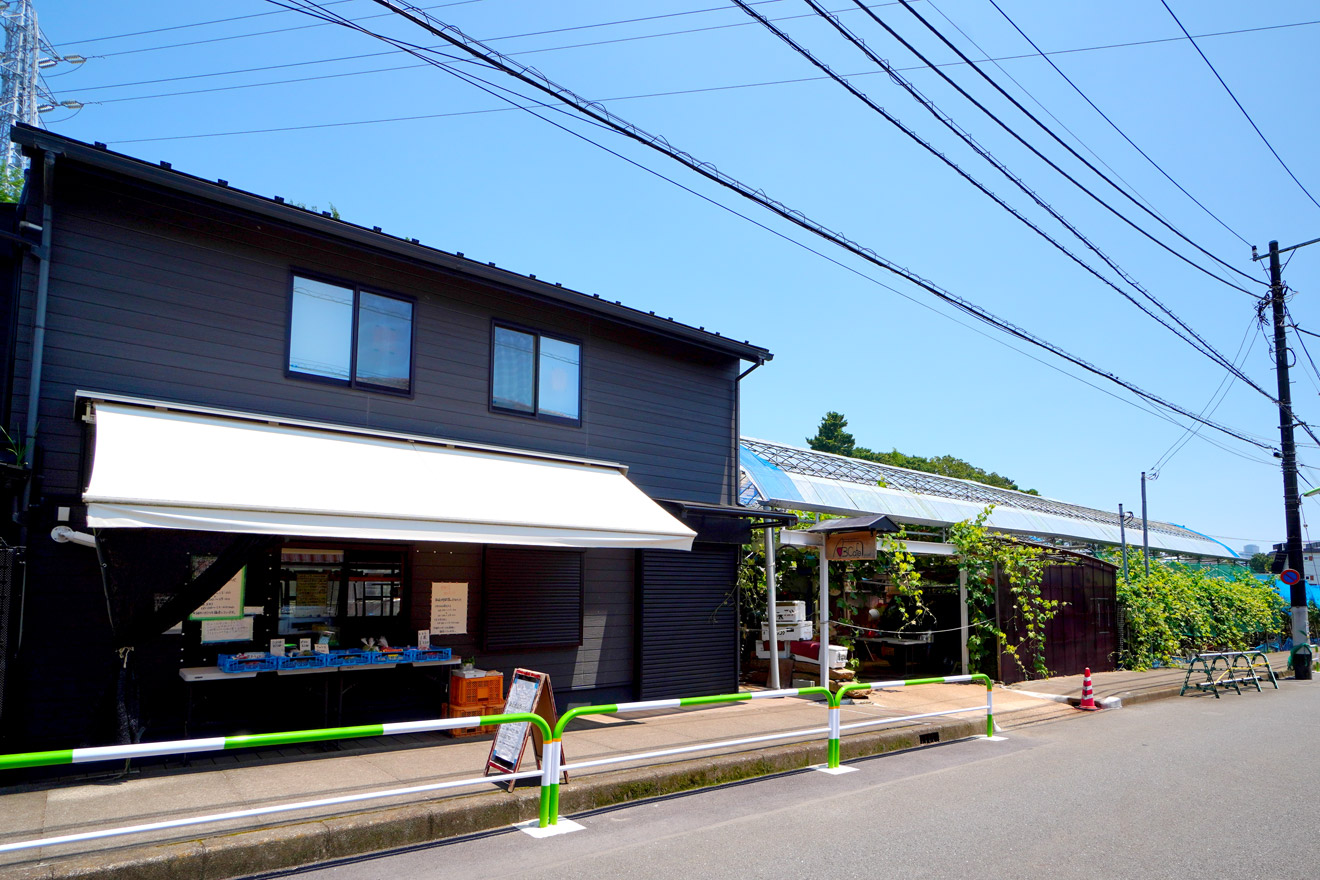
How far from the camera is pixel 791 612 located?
1509cm

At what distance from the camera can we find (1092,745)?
11.1 meters

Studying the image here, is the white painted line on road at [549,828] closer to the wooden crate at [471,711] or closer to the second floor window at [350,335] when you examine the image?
the wooden crate at [471,711]

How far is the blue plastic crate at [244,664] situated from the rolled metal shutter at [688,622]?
17.1 feet

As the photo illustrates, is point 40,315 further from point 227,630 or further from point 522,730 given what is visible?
point 522,730

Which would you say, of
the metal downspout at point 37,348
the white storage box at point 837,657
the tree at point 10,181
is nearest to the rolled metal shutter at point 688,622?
the white storage box at point 837,657

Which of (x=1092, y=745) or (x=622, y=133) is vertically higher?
(x=622, y=133)

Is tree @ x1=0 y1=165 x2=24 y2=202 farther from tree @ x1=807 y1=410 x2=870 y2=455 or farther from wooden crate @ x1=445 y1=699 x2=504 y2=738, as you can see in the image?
tree @ x1=807 y1=410 x2=870 y2=455

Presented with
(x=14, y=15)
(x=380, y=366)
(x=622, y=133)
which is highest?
(x=14, y=15)

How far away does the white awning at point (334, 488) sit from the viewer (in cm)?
725

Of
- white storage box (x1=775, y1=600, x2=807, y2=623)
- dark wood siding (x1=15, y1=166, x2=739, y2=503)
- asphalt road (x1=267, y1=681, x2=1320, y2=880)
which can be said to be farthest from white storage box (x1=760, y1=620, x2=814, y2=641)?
asphalt road (x1=267, y1=681, x2=1320, y2=880)

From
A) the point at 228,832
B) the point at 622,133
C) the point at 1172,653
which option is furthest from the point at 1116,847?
the point at 1172,653

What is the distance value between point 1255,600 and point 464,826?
1114 inches

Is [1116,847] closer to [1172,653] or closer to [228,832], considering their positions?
[228,832]

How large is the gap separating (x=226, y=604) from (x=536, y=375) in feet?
15.5
